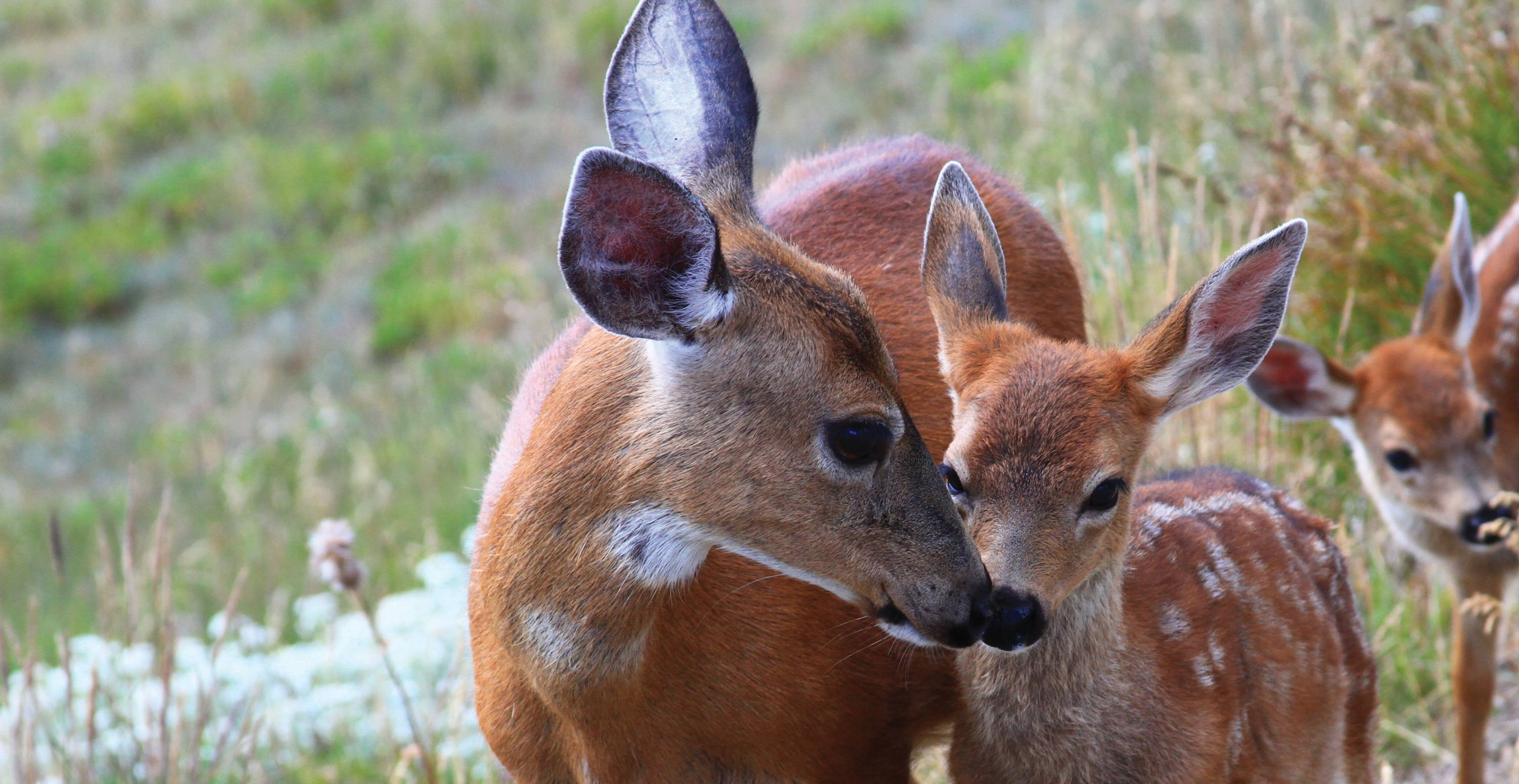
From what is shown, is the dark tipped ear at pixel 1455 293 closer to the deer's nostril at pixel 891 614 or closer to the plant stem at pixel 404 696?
the deer's nostril at pixel 891 614

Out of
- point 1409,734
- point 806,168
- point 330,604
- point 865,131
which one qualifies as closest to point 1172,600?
point 1409,734

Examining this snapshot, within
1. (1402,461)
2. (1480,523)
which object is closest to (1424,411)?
(1402,461)

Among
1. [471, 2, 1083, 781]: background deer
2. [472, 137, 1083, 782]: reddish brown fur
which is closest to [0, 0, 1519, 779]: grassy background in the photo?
[472, 137, 1083, 782]: reddish brown fur

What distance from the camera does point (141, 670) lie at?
5324mm

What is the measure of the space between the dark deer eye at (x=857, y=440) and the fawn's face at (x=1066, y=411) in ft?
1.28

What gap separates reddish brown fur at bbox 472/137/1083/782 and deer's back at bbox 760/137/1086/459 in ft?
0.04

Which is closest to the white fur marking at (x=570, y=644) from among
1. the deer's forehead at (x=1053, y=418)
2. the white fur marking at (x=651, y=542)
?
the white fur marking at (x=651, y=542)

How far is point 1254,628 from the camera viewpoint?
383 cm

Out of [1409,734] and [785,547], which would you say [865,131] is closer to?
[1409,734]

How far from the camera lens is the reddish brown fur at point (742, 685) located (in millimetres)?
3152

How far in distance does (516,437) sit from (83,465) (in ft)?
34.7

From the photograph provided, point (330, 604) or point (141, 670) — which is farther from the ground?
point (141, 670)

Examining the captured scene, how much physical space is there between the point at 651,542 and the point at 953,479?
2.46 feet

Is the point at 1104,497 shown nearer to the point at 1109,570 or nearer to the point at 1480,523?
the point at 1109,570
